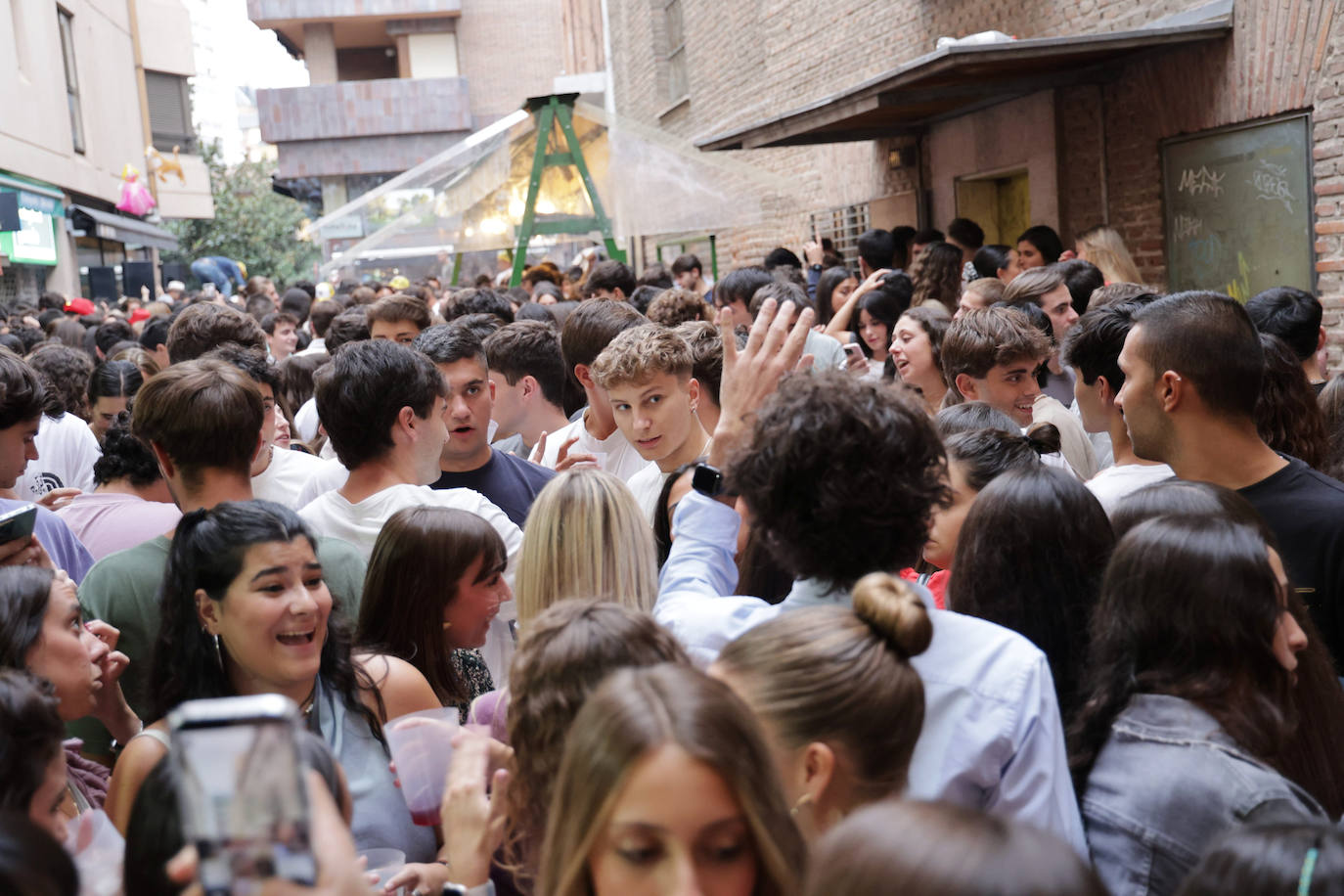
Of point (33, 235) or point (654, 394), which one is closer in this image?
Result: point (654, 394)

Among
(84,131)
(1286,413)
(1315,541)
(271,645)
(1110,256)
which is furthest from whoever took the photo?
(84,131)

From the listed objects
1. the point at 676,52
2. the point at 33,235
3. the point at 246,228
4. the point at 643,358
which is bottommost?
the point at 643,358

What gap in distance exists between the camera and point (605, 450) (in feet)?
17.1

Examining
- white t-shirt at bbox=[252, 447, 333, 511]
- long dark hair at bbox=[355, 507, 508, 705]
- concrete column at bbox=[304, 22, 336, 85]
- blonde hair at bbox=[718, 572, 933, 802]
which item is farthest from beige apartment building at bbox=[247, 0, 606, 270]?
blonde hair at bbox=[718, 572, 933, 802]

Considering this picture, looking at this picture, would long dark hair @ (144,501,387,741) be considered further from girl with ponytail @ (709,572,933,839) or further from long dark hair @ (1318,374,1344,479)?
long dark hair @ (1318,374,1344,479)

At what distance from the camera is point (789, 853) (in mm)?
1647

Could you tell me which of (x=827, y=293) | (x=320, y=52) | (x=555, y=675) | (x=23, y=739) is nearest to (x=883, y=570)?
(x=555, y=675)

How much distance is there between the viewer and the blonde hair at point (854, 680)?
1.83 meters

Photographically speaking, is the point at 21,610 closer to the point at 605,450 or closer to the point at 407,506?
the point at 407,506

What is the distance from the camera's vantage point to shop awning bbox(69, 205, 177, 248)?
24469mm

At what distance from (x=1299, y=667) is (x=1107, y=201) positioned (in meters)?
8.11

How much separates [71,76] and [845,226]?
17.6m

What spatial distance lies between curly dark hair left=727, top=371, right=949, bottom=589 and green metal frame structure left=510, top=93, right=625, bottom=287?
7.99m

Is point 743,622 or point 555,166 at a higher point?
point 555,166
